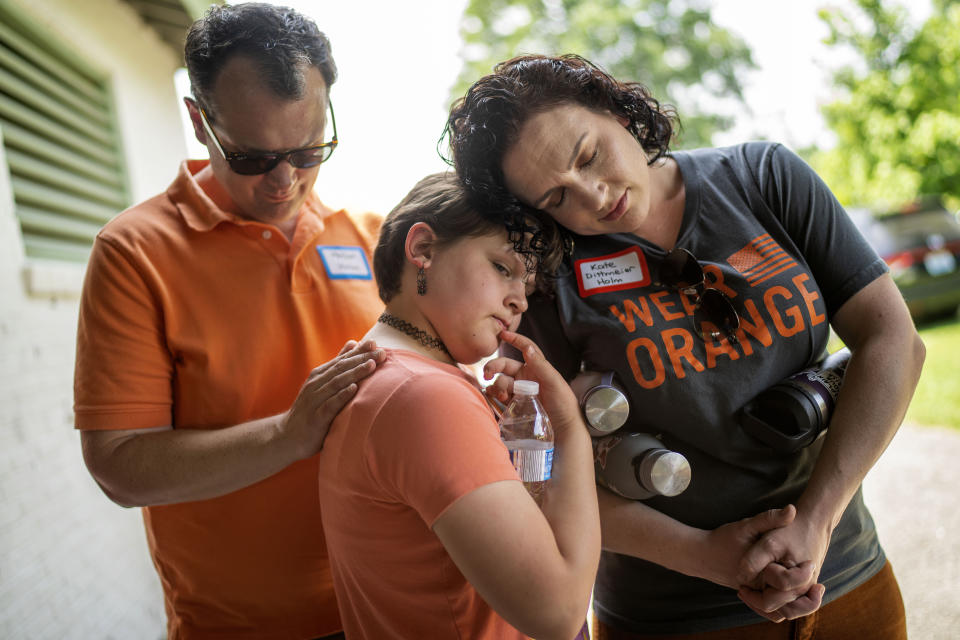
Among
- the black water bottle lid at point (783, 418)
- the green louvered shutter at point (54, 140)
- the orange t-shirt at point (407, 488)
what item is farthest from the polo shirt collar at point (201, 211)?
the green louvered shutter at point (54, 140)

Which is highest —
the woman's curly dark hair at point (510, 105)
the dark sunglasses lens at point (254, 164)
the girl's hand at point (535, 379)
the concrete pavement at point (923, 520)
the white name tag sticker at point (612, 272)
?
the woman's curly dark hair at point (510, 105)

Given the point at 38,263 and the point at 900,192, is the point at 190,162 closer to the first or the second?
the point at 38,263

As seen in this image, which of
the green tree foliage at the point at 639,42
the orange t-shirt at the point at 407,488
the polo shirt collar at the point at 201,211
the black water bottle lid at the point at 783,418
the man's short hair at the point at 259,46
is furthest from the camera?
the green tree foliage at the point at 639,42

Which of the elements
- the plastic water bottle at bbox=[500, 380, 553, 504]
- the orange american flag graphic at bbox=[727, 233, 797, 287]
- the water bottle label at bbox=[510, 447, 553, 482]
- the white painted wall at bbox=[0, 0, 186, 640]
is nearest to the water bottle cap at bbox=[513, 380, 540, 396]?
the plastic water bottle at bbox=[500, 380, 553, 504]

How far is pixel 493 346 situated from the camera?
144cm

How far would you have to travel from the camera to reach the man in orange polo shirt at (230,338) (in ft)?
5.13

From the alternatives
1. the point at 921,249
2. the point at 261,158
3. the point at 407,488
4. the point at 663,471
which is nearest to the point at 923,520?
the point at 663,471

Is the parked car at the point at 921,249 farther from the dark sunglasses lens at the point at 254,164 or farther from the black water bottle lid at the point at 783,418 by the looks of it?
the dark sunglasses lens at the point at 254,164

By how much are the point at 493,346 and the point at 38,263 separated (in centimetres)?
258

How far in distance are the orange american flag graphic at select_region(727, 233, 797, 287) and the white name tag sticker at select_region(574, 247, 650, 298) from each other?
0.21m

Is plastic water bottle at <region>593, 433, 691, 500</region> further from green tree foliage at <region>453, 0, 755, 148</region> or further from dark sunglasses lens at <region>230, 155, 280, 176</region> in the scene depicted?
green tree foliage at <region>453, 0, 755, 148</region>

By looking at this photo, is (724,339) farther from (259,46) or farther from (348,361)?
(259,46)

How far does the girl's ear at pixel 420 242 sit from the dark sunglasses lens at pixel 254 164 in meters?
0.45

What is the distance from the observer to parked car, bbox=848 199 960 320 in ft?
30.9
